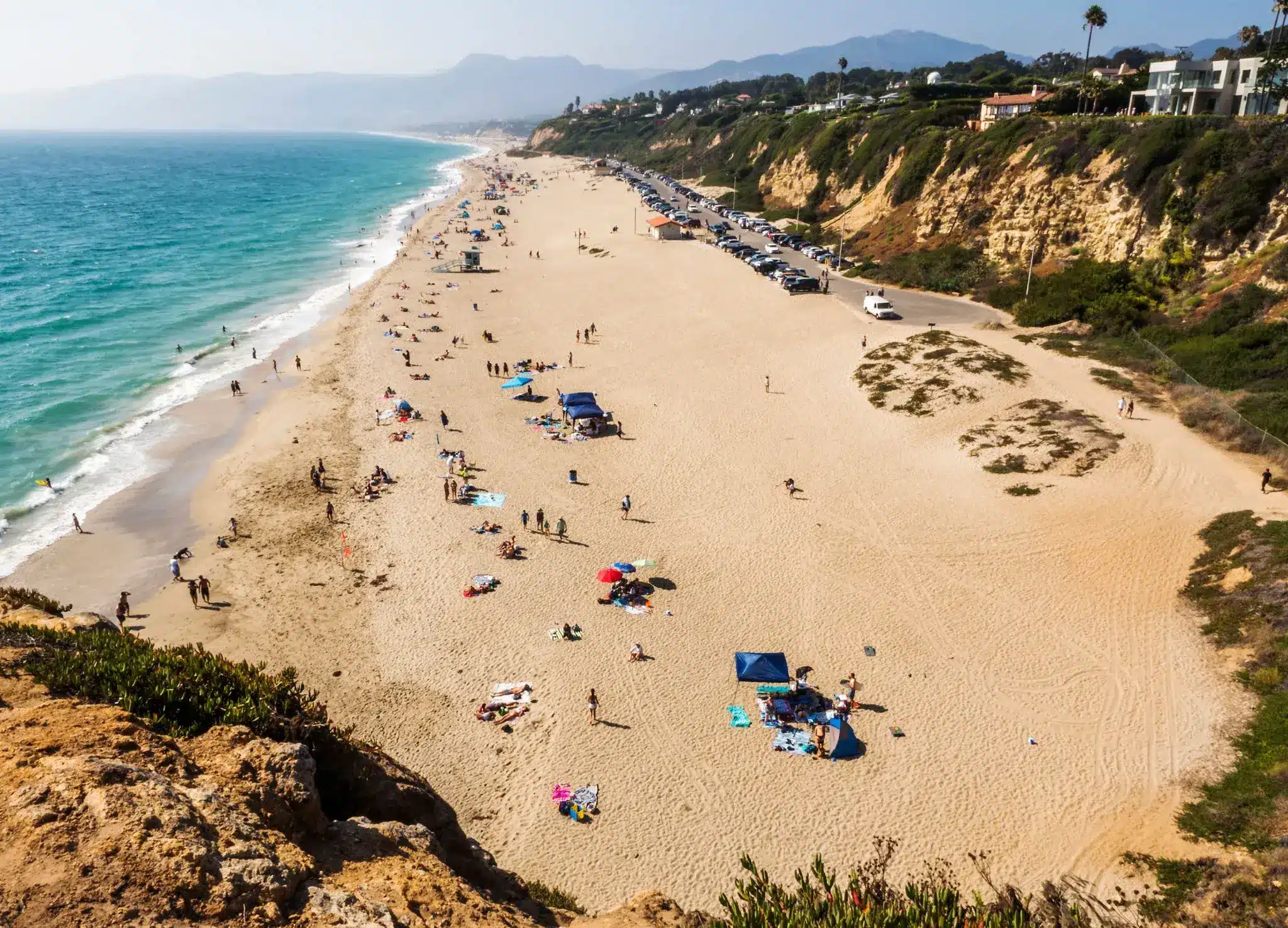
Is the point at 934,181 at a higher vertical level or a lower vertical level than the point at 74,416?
higher

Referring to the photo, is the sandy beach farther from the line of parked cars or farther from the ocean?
the line of parked cars

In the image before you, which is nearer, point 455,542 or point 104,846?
point 104,846

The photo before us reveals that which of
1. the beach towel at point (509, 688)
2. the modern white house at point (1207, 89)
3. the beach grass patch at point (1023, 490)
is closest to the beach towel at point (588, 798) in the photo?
the beach towel at point (509, 688)

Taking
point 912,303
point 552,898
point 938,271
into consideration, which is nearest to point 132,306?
point 912,303

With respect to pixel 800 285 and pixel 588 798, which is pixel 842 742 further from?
pixel 800 285

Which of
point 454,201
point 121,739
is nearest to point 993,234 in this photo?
point 121,739

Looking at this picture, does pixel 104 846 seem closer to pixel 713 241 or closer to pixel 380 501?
pixel 380 501

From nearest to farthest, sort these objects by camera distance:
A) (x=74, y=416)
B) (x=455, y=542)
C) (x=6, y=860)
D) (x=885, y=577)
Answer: (x=6, y=860) → (x=885, y=577) → (x=455, y=542) → (x=74, y=416)

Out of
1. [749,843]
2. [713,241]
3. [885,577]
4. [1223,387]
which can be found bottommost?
[749,843]
